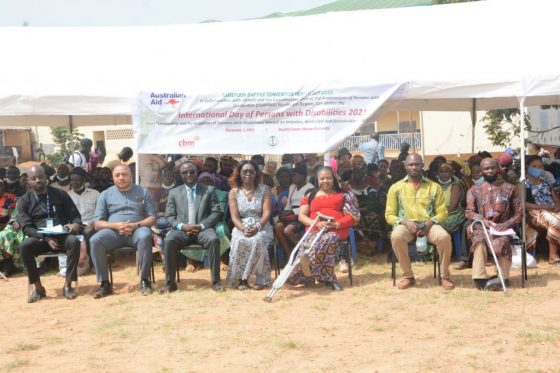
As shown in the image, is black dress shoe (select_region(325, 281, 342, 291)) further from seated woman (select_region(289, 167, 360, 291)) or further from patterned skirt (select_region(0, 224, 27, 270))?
patterned skirt (select_region(0, 224, 27, 270))

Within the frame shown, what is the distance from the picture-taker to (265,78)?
8.47 metres

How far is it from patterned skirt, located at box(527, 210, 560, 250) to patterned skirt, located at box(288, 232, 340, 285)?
2553 mm

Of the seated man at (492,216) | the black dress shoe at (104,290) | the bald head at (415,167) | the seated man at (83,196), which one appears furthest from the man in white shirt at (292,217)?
the seated man at (83,196)

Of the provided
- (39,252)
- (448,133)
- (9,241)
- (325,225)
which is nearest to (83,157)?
(9,241)

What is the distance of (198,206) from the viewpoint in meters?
7.61

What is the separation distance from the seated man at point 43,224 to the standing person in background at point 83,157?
4.50 m

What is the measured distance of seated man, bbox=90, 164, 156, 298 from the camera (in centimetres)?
718

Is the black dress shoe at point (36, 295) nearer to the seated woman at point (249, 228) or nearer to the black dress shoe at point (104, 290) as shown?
the black dress shoe at point (104, 290)

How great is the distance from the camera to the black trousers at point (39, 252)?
23.3 feet

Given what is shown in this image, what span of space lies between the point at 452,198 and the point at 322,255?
6.74ft

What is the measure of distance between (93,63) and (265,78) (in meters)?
2.60

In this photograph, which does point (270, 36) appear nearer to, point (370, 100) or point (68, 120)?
point (370, 100)

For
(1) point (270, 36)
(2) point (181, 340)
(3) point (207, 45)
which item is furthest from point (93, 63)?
(2) point (181, 340)

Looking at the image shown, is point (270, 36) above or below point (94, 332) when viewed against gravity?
above
